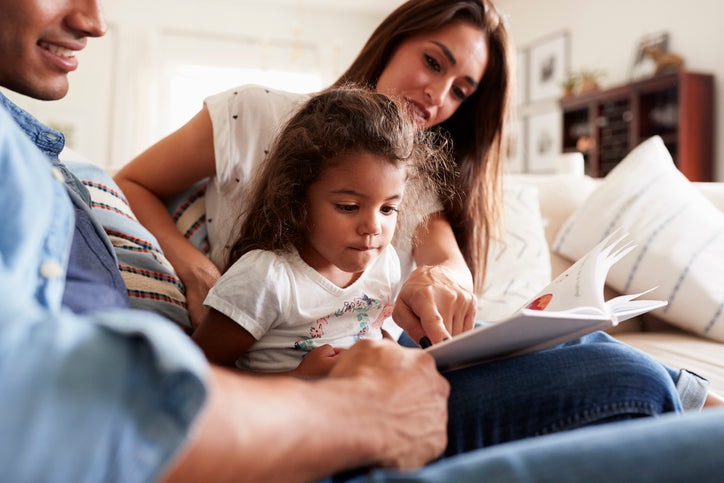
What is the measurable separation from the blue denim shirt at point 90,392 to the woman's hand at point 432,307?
0.52 metres

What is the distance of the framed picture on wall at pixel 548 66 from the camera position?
5.38m

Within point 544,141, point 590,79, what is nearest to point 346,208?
point 590,79

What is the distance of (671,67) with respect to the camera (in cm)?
413

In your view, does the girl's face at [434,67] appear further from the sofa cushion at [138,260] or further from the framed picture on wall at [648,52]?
the framed picture on wall at [648,52]

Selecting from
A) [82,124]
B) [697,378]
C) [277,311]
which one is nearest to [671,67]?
[697,378]

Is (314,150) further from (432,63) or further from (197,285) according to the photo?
(432,63)

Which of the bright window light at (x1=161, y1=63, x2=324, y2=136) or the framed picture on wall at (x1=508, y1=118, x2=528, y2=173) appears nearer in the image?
the framed picture on wall at (x1=508, y1=118, x2=528, y2=173)

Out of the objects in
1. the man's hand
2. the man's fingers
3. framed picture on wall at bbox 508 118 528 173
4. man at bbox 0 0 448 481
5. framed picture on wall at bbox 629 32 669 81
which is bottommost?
framed picture on wall at bbox 508 118 528 173

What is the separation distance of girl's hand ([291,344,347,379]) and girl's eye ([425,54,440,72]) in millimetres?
832

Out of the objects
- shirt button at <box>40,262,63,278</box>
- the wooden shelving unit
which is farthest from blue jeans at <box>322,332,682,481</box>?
the wooden shelving unit

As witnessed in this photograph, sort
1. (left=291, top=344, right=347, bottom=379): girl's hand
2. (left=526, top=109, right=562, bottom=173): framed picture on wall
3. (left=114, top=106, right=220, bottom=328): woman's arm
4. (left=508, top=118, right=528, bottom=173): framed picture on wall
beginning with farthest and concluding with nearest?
(left=508, top=118, right=528, bottom=173): framed picture on wall → (left=526, top=109, right=562, bottom=173): framed picture on wall → (left=114, top=106, right=220, bottom=328): woman's arm → (left=291, top=344, right=347, bottom=379): girl's hand

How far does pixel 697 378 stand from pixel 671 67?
3.95 metres

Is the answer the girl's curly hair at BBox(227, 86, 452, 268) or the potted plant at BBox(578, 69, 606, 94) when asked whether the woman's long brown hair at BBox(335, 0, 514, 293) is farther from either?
the potted plant at BBox(578, 69, 606, 94)

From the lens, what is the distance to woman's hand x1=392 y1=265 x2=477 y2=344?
870mm
